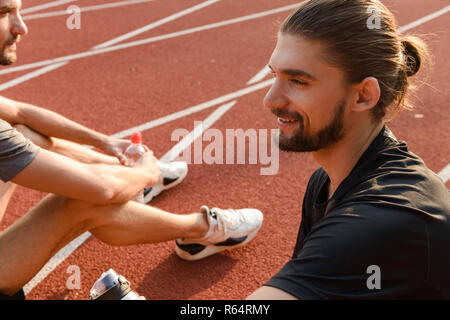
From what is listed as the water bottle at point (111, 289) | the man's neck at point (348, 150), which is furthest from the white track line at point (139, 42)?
the man's neck at point (348, 150)

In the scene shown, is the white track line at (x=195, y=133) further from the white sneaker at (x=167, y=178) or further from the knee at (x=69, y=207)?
the knee at (x=69, y=207)

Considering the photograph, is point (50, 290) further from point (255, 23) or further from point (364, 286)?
point (255, 23)

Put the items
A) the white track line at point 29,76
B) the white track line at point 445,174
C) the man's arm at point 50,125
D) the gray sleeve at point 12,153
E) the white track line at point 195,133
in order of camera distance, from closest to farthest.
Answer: the gray sleeve at point 12,153 → the man's arm at point 50,125 → the white track line at point 445,174 → the white track line at point 195,133 → the white track line at point 29,76

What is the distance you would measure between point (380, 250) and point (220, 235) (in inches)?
69.8

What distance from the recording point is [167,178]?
12.9 feet

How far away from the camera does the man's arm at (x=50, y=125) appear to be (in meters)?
→ 3.09

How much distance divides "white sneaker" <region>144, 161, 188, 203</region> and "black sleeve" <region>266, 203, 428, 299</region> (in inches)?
94.7

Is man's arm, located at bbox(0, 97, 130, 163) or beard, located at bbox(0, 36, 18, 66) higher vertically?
beard, located at bbox(0, 36, 18, 66)

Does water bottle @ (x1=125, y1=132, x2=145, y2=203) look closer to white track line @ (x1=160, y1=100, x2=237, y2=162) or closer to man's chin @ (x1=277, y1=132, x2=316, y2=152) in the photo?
white track line @ (x1=160, y1=100, x2=237, y2=162)

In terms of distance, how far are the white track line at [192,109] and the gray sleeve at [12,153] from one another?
96.3 inches

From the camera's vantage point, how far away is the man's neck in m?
2.04

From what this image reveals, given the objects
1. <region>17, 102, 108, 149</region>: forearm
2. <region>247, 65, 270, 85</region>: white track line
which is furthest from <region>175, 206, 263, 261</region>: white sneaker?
<region>247, 65, 270, 85</region>: white track line

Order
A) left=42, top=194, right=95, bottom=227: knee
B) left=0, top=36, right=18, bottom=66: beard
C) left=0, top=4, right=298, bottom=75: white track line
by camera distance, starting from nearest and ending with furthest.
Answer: left=42, top=194, right=95, bottom=227: knee, left=0, top=36, right=18, bottom=66: beard, left=0, top=4, right=298, bottom=75: white track line
